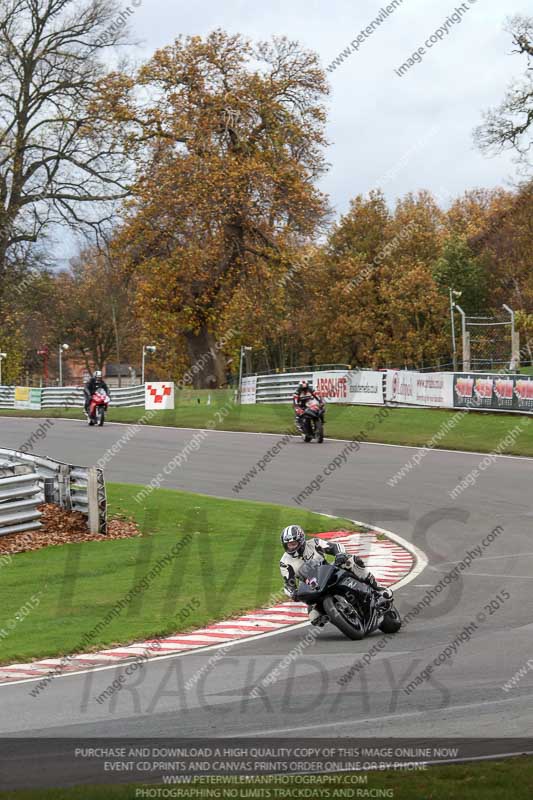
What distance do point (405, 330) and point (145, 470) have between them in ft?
168

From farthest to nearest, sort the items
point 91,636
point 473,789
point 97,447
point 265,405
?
1. point 265,405
2. point 97,447
3. point 91,636
4. point 473,789

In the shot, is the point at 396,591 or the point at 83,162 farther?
the point at 83,162

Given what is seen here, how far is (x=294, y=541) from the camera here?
444 inches

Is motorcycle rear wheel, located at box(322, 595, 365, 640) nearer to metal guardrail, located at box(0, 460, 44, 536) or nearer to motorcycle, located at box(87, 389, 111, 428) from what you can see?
metal guardrail, located at box(0, 460, 44, 536)

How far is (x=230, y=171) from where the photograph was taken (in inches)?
1885

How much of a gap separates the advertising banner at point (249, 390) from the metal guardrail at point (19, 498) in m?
26.2

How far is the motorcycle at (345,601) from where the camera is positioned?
10.9 metres

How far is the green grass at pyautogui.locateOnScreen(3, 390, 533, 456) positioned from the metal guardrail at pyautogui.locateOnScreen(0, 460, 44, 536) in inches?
572

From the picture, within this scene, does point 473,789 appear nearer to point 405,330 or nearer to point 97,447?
point 97,447

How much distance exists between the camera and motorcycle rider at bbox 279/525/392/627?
1119cm

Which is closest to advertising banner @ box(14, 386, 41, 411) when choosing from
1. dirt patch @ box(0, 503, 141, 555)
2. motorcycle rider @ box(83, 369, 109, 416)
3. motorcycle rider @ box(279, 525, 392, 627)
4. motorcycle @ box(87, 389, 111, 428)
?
motorcycle rider @ box(83, 369, 109, 416)

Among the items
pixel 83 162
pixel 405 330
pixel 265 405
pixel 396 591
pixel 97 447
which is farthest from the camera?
pixel 405 330

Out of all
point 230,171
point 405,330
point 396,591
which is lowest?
point 396,591

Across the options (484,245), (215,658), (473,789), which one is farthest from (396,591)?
(484,245)
